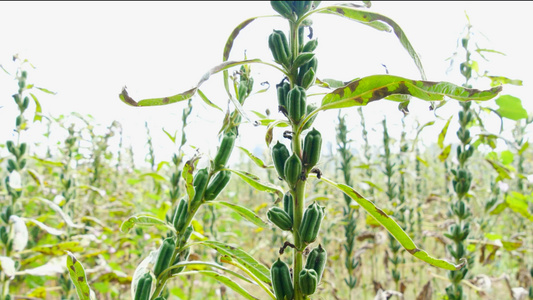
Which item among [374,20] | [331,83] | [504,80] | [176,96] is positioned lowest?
[176,96]

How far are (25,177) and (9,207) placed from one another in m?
3.33

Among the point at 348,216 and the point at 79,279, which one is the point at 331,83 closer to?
the point at 79,279

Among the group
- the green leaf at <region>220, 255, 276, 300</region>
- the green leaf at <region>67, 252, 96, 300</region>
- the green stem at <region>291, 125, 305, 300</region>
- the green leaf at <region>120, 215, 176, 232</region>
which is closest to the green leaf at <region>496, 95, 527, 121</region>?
the green stem at <region>291, 125, 305, 300</region>

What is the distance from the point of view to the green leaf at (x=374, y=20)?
2.29 feet

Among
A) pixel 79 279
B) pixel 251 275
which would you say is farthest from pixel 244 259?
pixel 79 279

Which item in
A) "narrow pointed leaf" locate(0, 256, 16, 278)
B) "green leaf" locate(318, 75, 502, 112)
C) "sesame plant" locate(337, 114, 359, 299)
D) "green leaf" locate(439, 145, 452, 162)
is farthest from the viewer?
"sesame plant" locate(337, 114, 359, 299)

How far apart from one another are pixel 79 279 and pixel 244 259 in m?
0.38

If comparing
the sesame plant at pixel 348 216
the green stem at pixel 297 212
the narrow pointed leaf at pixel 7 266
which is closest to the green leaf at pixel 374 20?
the green stem at pixel 297 212

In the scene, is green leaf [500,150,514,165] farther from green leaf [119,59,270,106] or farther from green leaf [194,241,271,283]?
green leaf [119,59,270,106]

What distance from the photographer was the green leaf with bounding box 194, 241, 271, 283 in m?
0.87

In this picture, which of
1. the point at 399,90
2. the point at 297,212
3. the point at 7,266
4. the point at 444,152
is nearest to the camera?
the point at 399,90

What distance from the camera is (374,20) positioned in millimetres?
764

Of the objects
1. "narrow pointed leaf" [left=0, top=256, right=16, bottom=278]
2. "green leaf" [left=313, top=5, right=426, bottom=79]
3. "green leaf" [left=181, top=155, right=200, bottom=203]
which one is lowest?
"narrow pointed leaf" [left=0, top=256, right=16, bottom=278]

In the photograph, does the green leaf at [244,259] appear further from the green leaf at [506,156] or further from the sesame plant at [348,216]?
the green leaf at [506,156]
